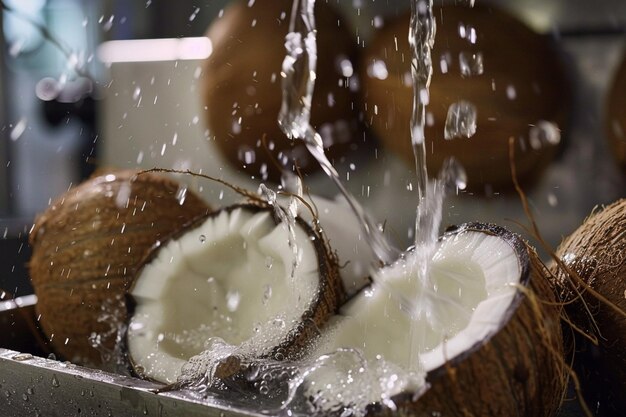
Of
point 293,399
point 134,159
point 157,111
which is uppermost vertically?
point 293,399

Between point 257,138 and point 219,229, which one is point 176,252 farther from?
point 257,138

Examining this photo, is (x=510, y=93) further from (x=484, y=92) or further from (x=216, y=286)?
(x=216, y=286)

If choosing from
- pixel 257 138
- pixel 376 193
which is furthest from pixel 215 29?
pixel 376 193

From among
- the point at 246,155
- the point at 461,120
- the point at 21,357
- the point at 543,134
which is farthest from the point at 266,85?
the point at 21,357

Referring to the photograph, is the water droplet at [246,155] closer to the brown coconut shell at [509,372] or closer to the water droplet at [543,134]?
the water droplet at [543,134]

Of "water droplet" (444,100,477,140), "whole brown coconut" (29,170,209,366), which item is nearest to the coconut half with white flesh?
"whole brown coconut" (29,170,209,366)

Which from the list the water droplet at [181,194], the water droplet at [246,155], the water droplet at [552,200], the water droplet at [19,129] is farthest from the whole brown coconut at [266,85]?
the water droplet at [19,129]
